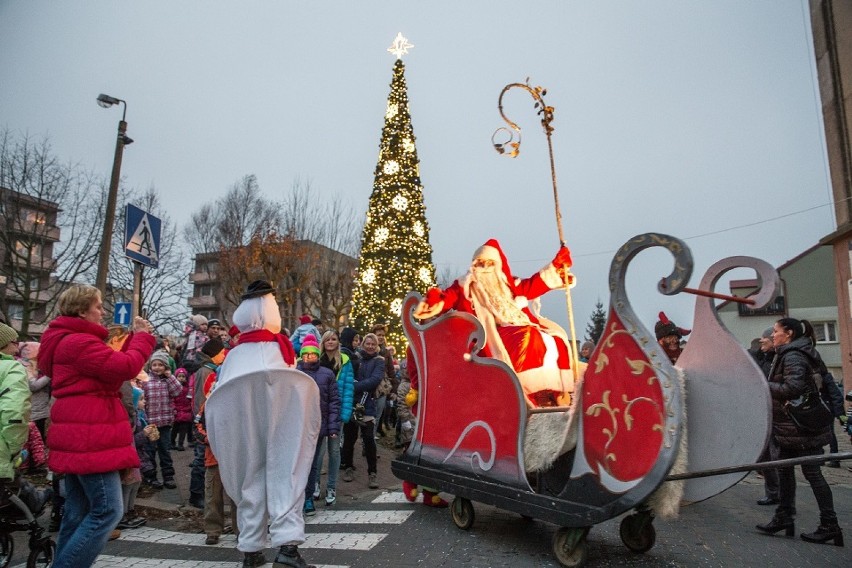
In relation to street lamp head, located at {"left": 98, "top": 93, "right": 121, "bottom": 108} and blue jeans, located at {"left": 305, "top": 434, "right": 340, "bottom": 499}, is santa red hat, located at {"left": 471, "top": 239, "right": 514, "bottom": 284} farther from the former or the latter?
street lamp head, located at {"left": 98, "top": 93, "right": 121, "bottom": 108}

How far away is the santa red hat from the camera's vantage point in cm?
573

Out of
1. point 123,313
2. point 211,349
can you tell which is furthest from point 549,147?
point 123,313

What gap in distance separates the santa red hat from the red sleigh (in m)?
0.93

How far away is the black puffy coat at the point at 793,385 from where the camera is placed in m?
4.89

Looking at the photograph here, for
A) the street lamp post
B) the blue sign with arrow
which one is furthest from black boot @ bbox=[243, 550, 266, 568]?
the street lamp post

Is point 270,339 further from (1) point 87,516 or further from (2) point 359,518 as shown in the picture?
(2) point 359,518

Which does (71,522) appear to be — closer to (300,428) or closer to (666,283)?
(300,428)

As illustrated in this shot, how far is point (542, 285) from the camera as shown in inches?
225

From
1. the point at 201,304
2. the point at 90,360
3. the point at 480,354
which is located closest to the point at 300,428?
the point at 90,360

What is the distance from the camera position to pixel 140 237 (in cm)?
766

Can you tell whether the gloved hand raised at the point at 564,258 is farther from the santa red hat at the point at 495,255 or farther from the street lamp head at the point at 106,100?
the street lamp head at the point at 106,100

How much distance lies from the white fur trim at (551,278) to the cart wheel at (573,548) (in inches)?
89.6

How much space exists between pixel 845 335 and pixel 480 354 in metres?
12.8

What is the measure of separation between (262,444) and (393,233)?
14.3 metres
